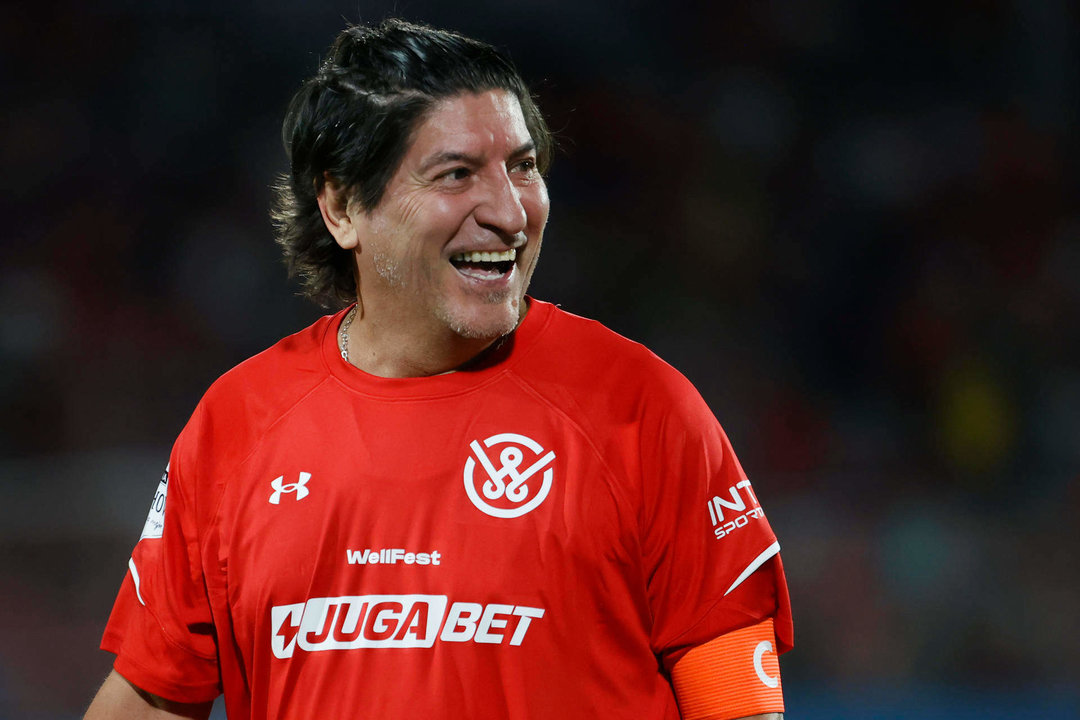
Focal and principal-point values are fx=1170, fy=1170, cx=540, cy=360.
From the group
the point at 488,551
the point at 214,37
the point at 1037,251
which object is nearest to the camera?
the point at 488,551

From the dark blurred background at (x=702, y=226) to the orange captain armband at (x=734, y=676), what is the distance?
3.96 metres

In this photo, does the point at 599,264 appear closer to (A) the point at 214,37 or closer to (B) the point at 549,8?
(B) the point at 549,8

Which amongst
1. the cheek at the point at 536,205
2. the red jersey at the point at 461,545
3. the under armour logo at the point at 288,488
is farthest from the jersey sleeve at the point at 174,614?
the cheek at the point at 536,205

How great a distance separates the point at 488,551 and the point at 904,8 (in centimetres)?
580

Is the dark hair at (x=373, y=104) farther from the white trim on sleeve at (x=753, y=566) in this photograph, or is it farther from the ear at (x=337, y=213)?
the white trim on sleeve at (x=753, y=566)

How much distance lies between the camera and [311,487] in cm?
190

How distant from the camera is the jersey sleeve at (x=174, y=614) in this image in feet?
6.49

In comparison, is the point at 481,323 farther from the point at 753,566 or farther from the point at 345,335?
the point at 753,566

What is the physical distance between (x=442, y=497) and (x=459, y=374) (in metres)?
0.22

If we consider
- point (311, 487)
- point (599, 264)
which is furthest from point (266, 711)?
point (599, 264)

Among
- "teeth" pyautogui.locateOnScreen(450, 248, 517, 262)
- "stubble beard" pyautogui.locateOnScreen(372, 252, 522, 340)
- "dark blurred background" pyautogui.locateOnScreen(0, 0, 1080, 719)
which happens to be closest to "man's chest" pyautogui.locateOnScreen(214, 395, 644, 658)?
"stubble beard" pyautogui.locateOnScreen(372, 252, 522, 340)

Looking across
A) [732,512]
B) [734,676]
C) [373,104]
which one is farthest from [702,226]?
[734,676]

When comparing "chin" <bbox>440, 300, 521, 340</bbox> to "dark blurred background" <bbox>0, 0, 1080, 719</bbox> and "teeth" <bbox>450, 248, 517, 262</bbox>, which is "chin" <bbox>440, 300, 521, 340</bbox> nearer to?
"teeth" <bbox>450, 248, 517, 262</bbox>

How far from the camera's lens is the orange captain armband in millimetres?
1757
